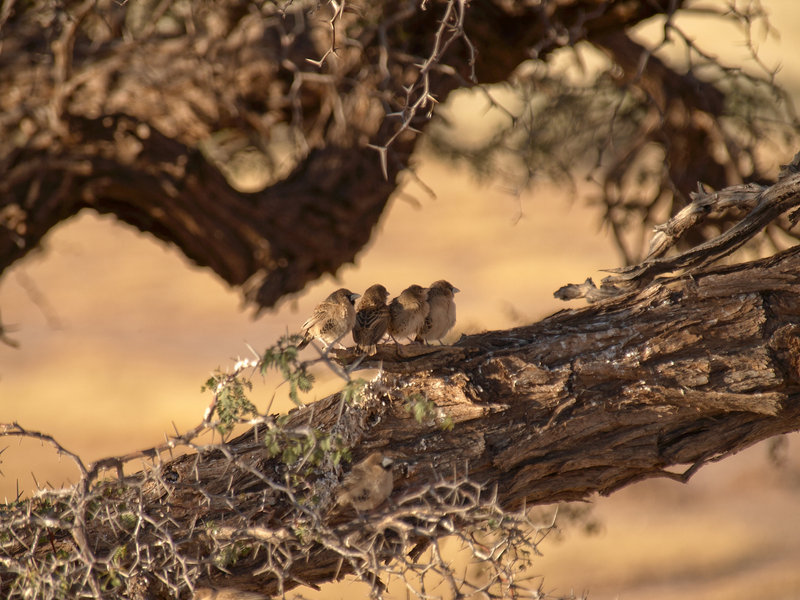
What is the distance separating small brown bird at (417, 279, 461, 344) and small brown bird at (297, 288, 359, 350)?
504mm

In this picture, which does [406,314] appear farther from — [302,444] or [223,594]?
[223,594]

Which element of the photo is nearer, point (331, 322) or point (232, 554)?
point (232, 554)

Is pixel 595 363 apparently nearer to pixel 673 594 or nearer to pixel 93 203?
pixel 93 203

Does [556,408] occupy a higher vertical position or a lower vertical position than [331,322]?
lower

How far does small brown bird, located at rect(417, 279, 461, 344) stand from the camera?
4.49m

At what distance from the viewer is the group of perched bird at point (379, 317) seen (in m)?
4.01

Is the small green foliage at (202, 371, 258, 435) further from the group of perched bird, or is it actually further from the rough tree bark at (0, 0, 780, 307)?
the rough tree bark at (0, 0, 780, 307)

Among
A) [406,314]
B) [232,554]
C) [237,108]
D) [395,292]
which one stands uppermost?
[395,292]

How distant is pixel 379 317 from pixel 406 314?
7.8 inches

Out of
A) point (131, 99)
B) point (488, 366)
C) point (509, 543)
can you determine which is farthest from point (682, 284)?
point (131, 99)

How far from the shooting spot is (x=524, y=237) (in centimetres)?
2194

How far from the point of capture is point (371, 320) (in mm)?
4055

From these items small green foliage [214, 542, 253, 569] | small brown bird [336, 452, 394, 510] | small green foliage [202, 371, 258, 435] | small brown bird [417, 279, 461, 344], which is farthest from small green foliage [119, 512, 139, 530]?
small brown bird [417, 279, 461, 344]

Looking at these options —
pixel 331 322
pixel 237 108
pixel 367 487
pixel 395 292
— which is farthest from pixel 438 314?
pixel 395 292
